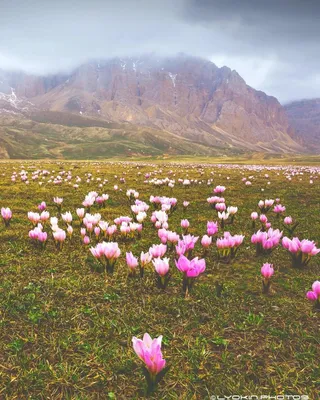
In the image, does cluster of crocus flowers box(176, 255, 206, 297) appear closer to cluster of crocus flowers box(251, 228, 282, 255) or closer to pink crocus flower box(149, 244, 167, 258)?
pink crocus flower box(149, 244, 167, 258)

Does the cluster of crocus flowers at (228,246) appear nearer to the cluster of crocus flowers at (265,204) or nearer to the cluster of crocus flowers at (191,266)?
the cluster of crocus flowers at (191,266)

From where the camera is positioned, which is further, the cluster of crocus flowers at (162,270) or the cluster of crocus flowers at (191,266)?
the cluster of crocus flowers at (162,270)

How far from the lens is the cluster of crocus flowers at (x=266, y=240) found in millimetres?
5218

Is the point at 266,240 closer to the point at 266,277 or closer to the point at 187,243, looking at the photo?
the point at 266,277

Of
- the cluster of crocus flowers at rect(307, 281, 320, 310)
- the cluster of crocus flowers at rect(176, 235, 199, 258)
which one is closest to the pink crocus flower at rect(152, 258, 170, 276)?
the cluster of crocus flowers at rect(176, 235, 199, 258)

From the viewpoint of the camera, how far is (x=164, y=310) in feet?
12.1

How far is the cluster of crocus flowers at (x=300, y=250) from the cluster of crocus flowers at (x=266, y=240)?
23 centimetres

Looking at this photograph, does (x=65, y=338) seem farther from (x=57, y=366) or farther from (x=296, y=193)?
(x=296, y=193)

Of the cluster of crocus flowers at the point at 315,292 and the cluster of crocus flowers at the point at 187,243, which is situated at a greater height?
the cluster of crocus flowers at the point at 187,243

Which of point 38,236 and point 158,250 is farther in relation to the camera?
point 38,236

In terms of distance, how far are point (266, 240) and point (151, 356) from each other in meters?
3.93

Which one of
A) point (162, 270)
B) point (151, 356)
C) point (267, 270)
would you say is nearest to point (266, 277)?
point (267, 270)

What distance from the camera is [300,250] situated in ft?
16.2

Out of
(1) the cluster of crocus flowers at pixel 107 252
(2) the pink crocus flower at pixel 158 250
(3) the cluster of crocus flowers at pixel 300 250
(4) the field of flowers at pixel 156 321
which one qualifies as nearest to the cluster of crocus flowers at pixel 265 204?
(4) the field of flowers at pixel 156 321
